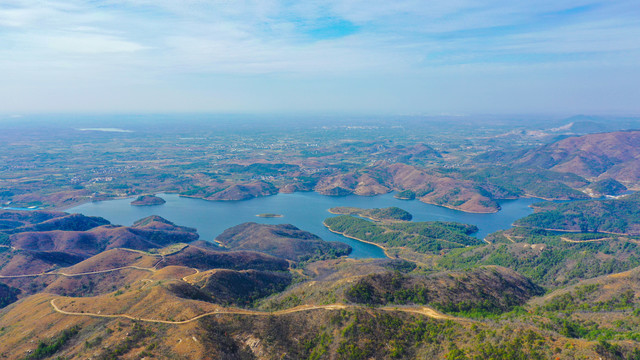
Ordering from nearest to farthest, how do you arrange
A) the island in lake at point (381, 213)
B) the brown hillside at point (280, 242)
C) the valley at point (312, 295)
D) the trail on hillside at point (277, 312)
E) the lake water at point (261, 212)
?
the valley at point (312, 295) → the trail on hillside at point (277, 312) → the brown hillside at point (280, 242) → the lake water at point (261, 212) → the island in lake at point (381, 213)

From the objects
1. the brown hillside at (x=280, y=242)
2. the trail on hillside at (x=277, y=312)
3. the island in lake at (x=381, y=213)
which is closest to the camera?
the trail on hillside at (x=277, y=312)

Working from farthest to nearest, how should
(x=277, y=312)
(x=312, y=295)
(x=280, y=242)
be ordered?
(x=280, y=242)
(x=312, y=295)
(x=277, y=312)

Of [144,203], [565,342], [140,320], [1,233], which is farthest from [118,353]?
[144,203]

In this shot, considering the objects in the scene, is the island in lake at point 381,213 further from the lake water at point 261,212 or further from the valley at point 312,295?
the valley at point 312,295

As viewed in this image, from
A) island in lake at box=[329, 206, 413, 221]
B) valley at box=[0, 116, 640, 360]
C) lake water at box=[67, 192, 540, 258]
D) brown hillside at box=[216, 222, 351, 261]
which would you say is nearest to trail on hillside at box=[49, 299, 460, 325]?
valley at box=[0, 116, 640, 360]

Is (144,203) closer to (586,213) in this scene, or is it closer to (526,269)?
(526,269)

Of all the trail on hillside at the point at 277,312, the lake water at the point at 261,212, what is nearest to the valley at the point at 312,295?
the trail on hillside at the point at 277,312

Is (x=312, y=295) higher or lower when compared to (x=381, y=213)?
higher

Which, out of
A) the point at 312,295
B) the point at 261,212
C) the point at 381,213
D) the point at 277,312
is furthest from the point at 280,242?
the point at 277,312

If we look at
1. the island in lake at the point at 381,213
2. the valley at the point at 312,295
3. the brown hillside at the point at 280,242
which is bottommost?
the island in lake at the point at 381,213

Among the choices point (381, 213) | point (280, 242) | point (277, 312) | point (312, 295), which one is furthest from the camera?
point (381, 213)

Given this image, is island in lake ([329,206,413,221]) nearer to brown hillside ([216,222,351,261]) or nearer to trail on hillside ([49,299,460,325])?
brown hillside ([216,222,351,261])

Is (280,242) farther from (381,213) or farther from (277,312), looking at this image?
(277,312)

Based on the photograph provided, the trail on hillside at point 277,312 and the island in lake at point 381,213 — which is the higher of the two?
the trail on hillside at point 277,312
